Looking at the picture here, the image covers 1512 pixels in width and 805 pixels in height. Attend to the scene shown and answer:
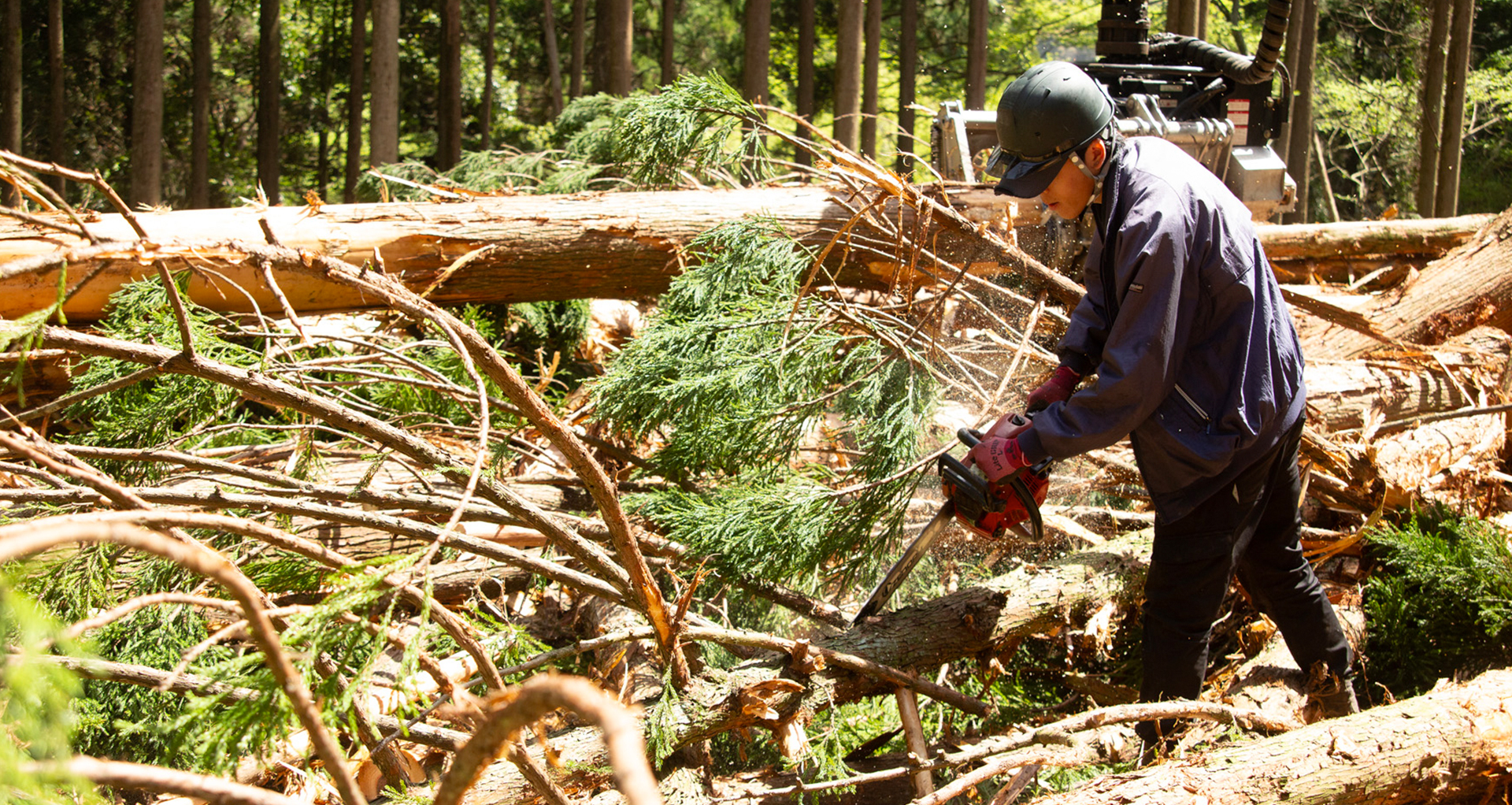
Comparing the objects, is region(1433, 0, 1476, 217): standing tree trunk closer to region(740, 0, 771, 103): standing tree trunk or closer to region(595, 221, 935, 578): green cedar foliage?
region(740, 0, 771, 103): standing tree trunk

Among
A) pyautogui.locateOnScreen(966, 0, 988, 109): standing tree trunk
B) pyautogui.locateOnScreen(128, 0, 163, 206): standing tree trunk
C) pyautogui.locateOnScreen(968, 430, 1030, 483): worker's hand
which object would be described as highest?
pyautogui.locateOnScreen(966, 0, 988, 109): standing tree trunk

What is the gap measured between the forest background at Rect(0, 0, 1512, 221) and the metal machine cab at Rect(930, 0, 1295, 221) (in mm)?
5612

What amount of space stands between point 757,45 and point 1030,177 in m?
9.12

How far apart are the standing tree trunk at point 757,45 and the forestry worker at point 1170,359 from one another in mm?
8787

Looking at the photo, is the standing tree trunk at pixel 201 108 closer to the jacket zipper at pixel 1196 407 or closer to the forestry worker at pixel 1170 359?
the forestry worker at pixel 1170 359

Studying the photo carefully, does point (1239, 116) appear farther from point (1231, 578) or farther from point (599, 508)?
point (599, 508)

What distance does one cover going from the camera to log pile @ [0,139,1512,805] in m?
1.45

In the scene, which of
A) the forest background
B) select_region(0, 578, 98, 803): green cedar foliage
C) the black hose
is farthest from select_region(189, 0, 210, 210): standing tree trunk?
select_region(0, 578, 98, 803): green cedar foliage

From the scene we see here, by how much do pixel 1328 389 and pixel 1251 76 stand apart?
4.55 ft

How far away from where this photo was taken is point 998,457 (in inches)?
90.0

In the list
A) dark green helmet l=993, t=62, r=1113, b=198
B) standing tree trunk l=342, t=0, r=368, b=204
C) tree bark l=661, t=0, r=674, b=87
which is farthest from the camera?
tree bark l=661, t=0, r=674, b=87

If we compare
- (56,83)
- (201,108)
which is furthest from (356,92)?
(56,83)

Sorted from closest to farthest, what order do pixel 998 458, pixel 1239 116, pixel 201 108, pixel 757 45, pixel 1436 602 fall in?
pixel 998 458, pixel 1436 602, pixel 1239 116, pixel 757 45, pixel 201 108

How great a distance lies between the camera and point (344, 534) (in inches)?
122
